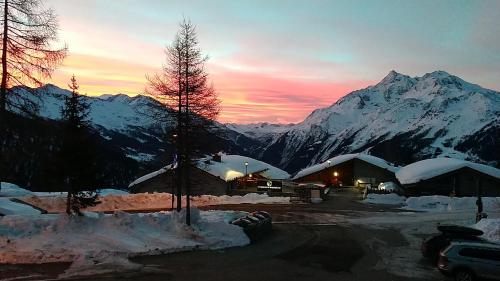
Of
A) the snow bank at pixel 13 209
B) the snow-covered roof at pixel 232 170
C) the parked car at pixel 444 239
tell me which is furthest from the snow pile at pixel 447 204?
the snow bank at pixel 13 209

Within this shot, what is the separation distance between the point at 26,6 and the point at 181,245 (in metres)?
12.2

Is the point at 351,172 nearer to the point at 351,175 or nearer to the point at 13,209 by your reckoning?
the point at 351,175

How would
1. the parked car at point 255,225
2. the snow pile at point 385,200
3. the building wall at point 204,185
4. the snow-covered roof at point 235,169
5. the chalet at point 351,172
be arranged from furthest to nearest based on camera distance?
the chalet at point 351,172
the snow-covered roof at point 235,169
the building wall at point 204,185
the snow pile at point 385,200
the parked car at point 255,225

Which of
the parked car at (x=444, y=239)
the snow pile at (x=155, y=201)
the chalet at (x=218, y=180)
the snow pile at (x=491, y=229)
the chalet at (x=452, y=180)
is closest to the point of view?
the parked car at (x=444, y=239)

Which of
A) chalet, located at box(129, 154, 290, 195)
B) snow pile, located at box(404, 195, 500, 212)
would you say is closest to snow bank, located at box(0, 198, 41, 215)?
snow pile, located at box(404, 195, 500, 212)

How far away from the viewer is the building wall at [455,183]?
74.8m

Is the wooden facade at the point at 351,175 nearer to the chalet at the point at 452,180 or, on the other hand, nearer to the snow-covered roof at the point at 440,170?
the snow-covered roof at the point at 440,170

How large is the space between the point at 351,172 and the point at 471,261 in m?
83.0

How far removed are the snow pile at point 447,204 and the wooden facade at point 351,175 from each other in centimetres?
3969

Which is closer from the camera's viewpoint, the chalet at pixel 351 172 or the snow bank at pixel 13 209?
the snow bank at pixel 13 209

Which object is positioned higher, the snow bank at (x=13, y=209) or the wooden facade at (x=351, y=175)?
the wooden facade at (x=351, y=175)

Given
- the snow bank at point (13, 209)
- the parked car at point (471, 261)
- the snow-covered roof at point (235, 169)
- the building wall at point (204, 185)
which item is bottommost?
the parked car at point (471, 261)

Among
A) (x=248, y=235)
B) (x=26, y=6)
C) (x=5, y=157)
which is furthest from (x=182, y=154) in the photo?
(x=26, y=6)

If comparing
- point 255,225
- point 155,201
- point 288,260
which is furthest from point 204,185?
point 288,260
